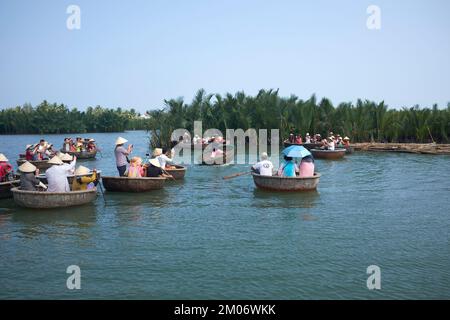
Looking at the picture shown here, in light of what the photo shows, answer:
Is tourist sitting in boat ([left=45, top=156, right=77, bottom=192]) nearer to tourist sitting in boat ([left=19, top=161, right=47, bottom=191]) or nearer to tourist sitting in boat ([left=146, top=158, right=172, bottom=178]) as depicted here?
tourist sitting in boat ([left=19, top=161, right=47, bottom=191])

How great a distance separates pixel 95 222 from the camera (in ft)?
35.0

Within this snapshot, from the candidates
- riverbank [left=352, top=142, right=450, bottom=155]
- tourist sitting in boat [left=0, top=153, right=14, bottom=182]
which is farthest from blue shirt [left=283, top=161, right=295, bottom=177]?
riverbank [left=352, top=142, right=450, bottom=155]

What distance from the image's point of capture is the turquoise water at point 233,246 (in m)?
6.79

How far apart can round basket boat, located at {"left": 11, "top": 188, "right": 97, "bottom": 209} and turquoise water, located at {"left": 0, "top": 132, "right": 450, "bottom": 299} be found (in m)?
0.25

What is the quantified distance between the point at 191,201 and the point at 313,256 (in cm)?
598

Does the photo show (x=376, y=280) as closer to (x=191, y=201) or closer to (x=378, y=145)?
(x=191, y=201)

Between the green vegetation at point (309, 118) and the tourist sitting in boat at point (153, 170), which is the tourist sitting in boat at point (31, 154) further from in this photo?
the green vegetation at point (309, 118)

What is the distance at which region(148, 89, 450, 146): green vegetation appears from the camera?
34.0 meters

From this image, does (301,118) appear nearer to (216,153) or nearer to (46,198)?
(216,153)

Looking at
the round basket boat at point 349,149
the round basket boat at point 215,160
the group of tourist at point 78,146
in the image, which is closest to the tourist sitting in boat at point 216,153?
the round basket boat at point 215,160

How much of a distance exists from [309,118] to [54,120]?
54936mm

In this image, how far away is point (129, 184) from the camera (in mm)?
14047

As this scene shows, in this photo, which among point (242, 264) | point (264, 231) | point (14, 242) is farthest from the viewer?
point (264, 231)
